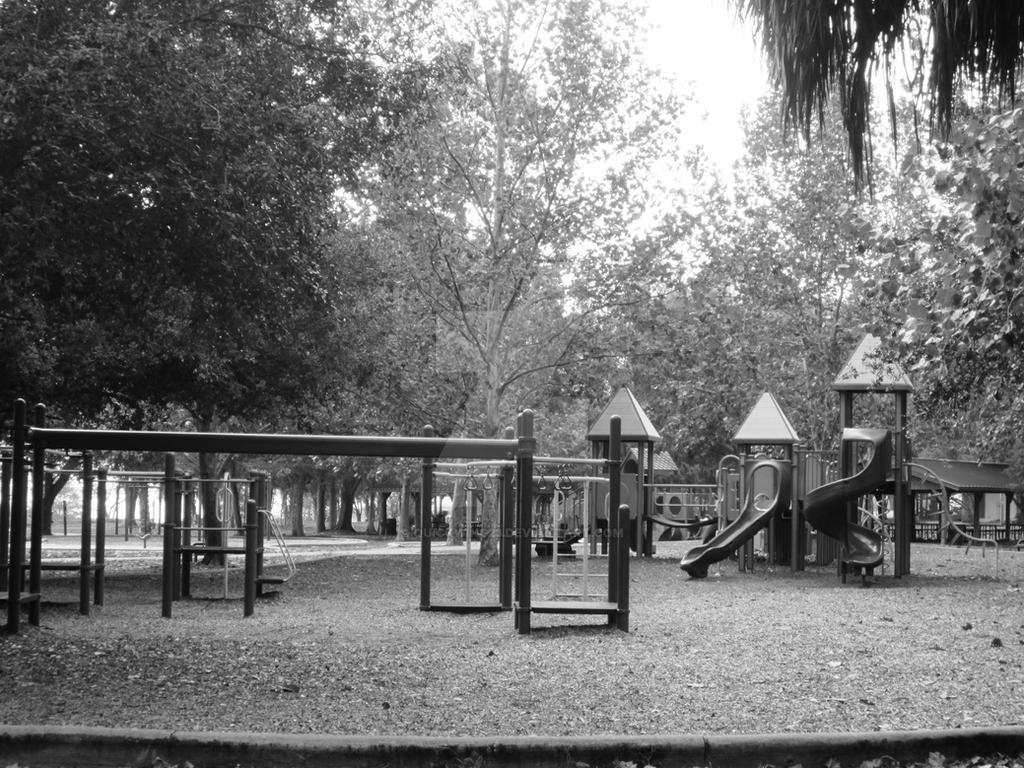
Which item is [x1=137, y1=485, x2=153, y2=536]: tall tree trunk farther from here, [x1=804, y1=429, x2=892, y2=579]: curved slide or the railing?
[x1=804, y1=429, x2=892, y2=579]: curved slide

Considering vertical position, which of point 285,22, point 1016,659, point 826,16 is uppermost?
point 285,22

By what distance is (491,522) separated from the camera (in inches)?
835

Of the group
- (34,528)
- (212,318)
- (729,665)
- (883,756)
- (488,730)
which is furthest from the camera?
(212,318)

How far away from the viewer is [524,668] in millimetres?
7742

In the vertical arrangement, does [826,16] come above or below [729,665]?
above

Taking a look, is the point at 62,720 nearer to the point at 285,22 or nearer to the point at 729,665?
the point at 729,665

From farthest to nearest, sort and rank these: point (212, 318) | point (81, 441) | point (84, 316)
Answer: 1. point (84, 316)
2. point (212, 318)
3. point (81, 441)

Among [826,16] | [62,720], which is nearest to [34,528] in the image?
[62,720]

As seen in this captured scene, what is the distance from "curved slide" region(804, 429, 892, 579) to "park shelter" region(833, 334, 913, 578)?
33 centimetres

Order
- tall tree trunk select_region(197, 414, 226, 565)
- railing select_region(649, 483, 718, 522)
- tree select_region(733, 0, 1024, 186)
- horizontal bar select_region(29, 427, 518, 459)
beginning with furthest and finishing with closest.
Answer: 1. railing select_region(649, 483, 718, 522)
2. tall tree trunk select_region(197, 414, 226, 565)
3. horizontal bar select_region(29, 427, 518, 459)
4. tree select_region(733, 0, 1024, 186)

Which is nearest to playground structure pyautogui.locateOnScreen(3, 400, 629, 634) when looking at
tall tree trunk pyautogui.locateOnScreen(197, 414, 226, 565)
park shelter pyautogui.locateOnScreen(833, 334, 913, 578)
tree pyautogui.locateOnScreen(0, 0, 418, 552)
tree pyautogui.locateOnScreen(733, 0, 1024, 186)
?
tree pyautogui.locateOnScreen(0, 0, 418, 552)

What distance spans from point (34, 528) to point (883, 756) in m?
7.83

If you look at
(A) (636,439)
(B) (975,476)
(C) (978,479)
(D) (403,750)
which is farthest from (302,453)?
(B) (975,476)

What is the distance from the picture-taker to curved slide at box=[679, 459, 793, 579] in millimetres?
Result: 18688
